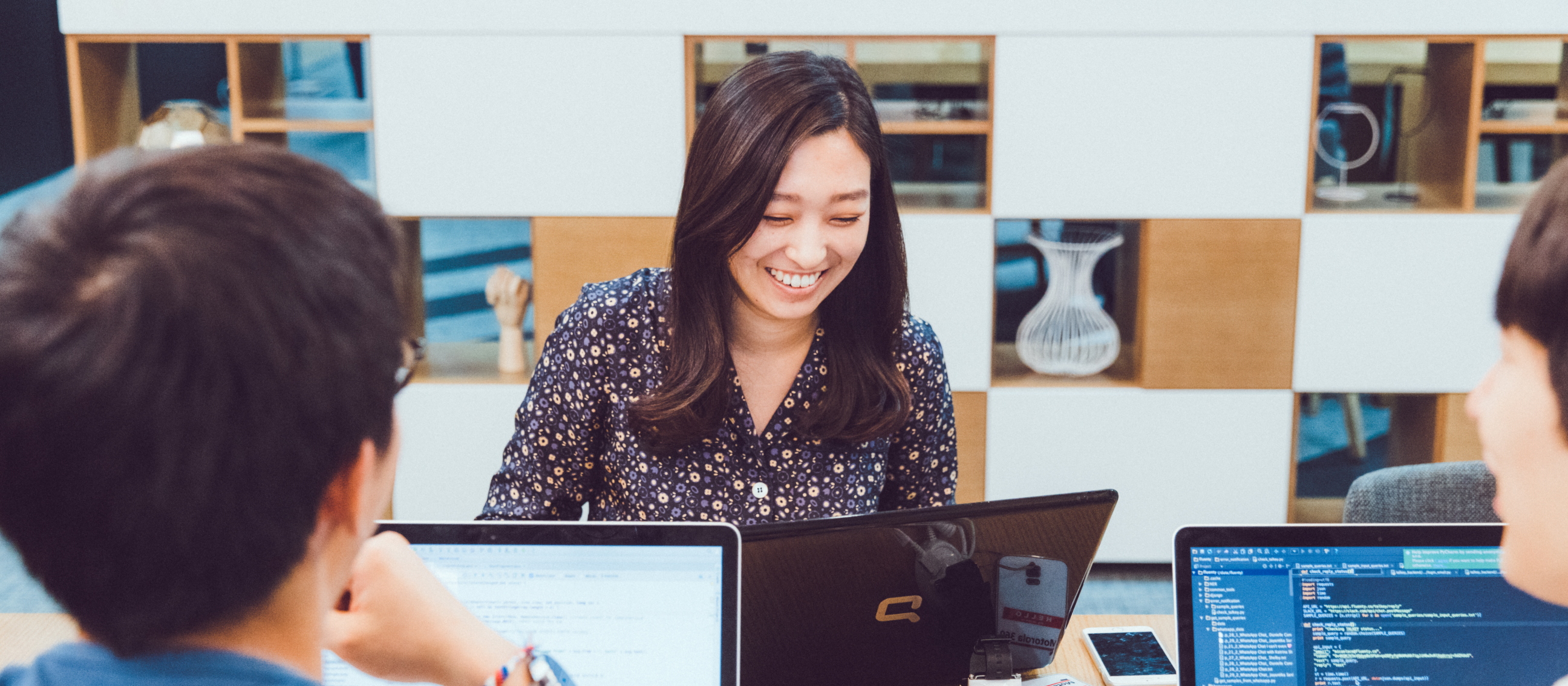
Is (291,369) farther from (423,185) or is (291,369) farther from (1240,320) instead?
(1240,320)

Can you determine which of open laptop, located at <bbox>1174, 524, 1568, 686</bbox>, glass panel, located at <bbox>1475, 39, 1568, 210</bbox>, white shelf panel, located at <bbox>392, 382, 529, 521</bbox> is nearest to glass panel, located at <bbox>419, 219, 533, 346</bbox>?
white shelf panel, located at <bbox>392, 382, 529, 521</bbox>

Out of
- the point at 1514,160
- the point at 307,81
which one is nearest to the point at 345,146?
the point at 307,81

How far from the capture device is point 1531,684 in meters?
1.00

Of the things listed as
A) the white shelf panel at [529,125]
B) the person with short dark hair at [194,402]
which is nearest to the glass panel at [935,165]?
the white shelf panel at [529,125]

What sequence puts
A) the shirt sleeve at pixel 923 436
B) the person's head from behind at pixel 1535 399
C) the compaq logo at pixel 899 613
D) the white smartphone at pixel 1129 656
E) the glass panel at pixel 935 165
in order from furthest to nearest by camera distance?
the glass panel at pixel 935 165 < the shirt sleeve at pixel 923 436 < the white smartphone at pixel 1129 656 < the compaq logo at pixel 899 613 < the person's head from behind at pixel 1535 399

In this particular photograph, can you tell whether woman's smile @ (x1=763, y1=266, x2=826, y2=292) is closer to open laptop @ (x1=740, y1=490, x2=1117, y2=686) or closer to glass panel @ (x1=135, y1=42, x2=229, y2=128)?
open laptop @ (x1=740, y1=490, x2=1117, y2=686)

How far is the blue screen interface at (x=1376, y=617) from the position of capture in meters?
0.99

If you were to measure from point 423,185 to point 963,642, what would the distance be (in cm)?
219

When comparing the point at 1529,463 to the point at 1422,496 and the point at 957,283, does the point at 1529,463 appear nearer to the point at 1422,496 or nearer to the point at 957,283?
the point at 1422,496

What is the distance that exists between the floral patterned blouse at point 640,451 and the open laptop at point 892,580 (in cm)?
43

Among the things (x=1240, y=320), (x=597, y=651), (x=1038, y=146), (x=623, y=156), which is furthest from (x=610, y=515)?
(x=1240, y=320)

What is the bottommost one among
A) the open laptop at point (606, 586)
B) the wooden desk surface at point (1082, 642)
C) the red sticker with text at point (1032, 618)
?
the wooden desk surface at point (1082, 642)

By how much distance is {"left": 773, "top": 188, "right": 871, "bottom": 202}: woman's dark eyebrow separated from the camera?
1.36 metres

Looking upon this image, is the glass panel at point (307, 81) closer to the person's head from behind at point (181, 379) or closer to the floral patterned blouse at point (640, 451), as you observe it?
the floral patterned blouse at point (640, 451)
